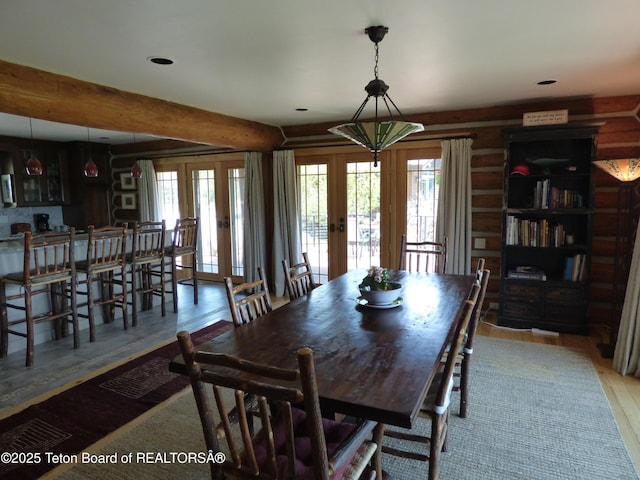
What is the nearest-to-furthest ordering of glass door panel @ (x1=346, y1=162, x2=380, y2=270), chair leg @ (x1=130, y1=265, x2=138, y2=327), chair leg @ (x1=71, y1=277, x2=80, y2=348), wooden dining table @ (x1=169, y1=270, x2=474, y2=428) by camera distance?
1. wooden dining table @ (x1=169, y1=270, x2=474, y2=428)
2. chair leg @ (x1=71, y1=277, x2=80, y2=348)
3. chair leg @ (x1=130, y1=265, x2=138, y2=327)
4. glass door panel @ (x1=346, y1=162, x2=380, y2=270)

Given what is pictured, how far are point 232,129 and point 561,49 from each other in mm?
3354

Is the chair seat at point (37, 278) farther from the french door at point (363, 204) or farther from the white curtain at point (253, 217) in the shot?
the french door at point (363, 204)

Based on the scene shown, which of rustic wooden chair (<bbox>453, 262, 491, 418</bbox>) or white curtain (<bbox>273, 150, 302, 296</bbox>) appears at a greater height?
white curtain (<bbox>273, 150, 302, 296</bbox>)

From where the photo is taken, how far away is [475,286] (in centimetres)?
211

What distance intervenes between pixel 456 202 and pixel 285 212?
226 centimetres

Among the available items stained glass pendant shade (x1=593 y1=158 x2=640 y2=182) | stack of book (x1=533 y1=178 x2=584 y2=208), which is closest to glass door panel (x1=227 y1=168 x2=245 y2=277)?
stack of book (x1=533 y1=178 x2=584 y2=208)

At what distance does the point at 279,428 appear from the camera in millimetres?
1689

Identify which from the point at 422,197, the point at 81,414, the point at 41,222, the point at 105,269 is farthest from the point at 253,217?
the point at 41,222

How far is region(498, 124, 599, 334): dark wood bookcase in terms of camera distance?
4004mm

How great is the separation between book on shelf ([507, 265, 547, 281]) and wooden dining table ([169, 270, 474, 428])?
166 centimetres

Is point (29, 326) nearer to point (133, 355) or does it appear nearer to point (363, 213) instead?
point (133, 355)

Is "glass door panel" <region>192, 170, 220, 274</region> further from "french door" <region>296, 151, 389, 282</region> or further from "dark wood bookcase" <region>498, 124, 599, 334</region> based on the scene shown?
"dark wood bookcase" <region>498, 124, 599, 334</region>

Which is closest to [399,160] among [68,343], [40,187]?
[68,343]

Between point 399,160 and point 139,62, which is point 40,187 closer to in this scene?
point 139,62
